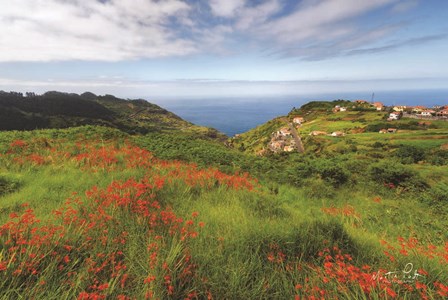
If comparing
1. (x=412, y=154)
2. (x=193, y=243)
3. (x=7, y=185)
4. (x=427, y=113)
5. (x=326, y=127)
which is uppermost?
(x=7, y=185)

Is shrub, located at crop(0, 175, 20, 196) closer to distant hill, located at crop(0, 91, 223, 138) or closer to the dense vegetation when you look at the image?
the dense vegetation

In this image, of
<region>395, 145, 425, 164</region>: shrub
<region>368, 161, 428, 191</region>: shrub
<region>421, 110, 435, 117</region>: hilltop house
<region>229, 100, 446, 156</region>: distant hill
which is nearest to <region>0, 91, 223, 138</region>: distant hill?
<region>229, 100, 446, 156</region>: distant hill

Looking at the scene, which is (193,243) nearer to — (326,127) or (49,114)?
(326,127)

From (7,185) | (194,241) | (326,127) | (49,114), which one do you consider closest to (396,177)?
(194,241)

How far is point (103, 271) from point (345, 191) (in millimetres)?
10760

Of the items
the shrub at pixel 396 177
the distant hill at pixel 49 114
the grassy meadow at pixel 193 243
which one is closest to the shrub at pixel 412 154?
the shrub at pixel 396 177

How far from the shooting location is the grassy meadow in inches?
113

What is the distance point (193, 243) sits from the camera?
3918 mm

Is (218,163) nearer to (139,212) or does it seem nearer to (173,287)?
(139,212)

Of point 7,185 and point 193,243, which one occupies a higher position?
point 7,185

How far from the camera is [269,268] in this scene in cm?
346

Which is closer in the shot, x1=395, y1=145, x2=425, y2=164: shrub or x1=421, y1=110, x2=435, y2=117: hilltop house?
x1=395, y1=145, x2=425, y2=164: shrub

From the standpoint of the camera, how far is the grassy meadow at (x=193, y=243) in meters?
2.86

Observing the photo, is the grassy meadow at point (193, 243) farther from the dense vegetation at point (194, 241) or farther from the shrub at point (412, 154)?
the shrub at point (412, 154)
